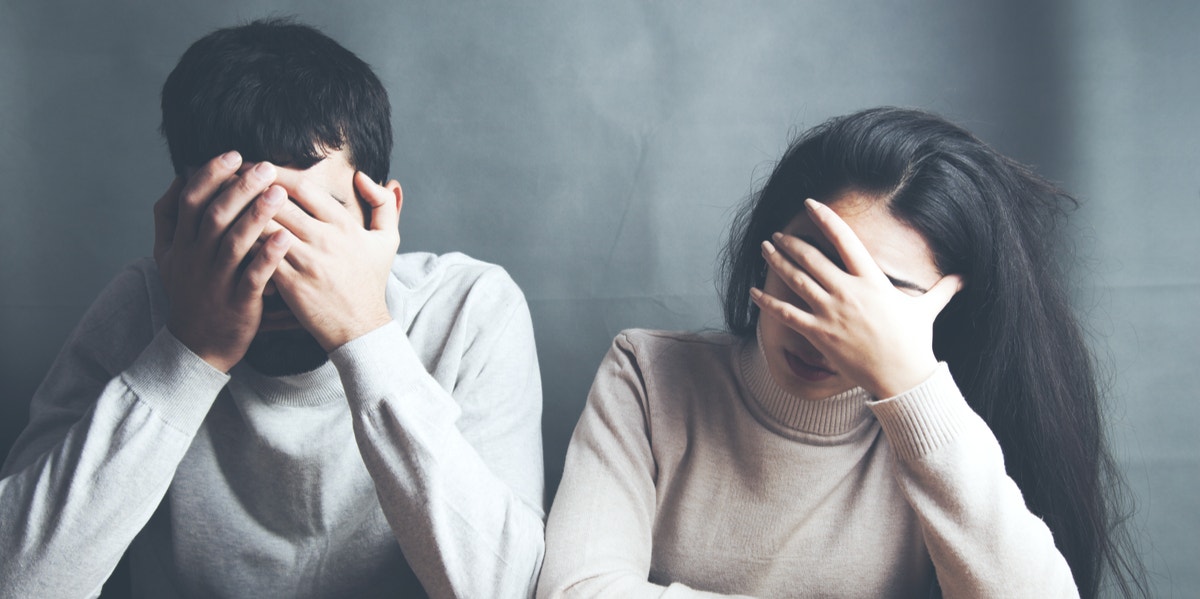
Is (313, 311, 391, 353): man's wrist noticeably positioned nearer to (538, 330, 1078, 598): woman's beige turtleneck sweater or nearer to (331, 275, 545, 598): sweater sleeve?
(331, 275, 545, 598): sweater sleeve

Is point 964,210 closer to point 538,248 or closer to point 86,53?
point 538,248

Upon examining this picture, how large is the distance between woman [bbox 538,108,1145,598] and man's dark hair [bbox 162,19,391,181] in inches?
19.0

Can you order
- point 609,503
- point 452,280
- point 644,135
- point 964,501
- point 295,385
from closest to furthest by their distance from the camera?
point 964,501 < point 609,503 < point 295,385 < point 452,280 < point 644,135

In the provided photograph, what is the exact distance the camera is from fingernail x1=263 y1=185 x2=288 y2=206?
39.6 inches

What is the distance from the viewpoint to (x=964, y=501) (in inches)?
37.3

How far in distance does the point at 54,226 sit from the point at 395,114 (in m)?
0.63

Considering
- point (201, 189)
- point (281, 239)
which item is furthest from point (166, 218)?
point (281, 239)

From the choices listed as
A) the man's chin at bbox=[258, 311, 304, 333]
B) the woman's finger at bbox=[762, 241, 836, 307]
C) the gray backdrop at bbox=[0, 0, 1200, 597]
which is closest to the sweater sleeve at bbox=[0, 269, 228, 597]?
the man's chin at bbox=[258, 311, 304, 333]

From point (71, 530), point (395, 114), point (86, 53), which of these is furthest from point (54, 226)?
point (71, 530)

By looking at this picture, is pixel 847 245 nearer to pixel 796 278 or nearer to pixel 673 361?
pixel 796 278

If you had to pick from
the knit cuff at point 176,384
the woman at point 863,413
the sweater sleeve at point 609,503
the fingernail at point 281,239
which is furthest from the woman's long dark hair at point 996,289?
the knit cuff at point 176,384

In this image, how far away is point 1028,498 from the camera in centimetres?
115

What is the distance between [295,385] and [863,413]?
2.57 ft

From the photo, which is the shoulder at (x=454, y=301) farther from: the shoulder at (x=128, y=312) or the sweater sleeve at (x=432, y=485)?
the shoulder at (x=128, y=312)
